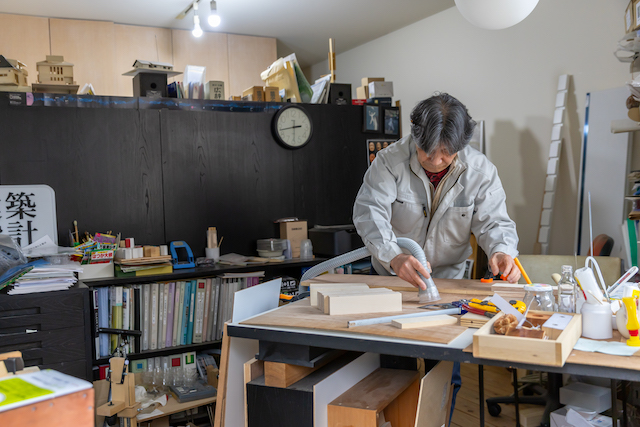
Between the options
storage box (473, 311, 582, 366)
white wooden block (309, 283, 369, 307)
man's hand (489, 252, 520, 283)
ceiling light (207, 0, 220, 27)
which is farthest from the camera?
ceiling light (207, 0, 220, 27)

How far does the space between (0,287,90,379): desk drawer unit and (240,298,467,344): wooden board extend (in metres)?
1.20

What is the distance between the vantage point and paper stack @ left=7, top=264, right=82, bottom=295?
7.70 ft

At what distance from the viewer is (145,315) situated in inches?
113

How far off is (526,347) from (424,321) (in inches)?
12.6

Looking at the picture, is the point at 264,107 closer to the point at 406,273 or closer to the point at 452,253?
the point at 452,253

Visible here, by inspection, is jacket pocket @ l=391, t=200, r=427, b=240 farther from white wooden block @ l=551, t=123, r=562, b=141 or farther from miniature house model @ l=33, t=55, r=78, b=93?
white wooden block @ l=551, t=123, r=562, b=141

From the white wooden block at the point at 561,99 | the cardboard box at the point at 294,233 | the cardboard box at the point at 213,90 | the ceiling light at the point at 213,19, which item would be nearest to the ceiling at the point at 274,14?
the ceiling light at the point at 213,19

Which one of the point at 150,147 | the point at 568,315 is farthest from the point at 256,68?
the point at 568,315

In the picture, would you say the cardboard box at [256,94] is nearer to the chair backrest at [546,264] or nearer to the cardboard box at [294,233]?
the cardboard box at [294,233]

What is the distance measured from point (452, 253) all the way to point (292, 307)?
35.9 inches

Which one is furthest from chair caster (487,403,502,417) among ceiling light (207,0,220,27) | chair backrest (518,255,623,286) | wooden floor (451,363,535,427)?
ceiling light (207,0,220,27)

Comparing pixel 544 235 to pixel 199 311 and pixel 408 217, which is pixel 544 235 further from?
pixel 199 311

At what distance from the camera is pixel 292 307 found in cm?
174

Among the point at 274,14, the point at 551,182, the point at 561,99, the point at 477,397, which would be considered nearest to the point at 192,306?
the point at 477,397
